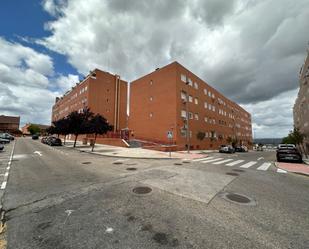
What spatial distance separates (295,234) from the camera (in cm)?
331

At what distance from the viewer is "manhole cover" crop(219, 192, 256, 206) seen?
502 centimetres

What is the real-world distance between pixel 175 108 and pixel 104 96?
999 inches

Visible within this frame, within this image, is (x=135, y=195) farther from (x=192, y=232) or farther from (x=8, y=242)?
(x=8, y=242)

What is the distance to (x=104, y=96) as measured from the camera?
4431 cm

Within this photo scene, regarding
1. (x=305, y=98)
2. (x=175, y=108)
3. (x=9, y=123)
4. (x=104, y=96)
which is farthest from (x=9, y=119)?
(x=305, y=98)

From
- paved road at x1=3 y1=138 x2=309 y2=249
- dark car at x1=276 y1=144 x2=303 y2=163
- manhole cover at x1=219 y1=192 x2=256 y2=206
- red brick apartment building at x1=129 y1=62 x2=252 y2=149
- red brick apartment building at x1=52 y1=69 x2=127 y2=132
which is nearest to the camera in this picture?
paved road at x1=3 y1=138 x2=309 y2=249

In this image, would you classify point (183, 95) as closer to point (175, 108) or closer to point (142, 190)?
point (175, 108)

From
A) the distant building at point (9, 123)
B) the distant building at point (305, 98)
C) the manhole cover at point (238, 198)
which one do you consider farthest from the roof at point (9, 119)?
the distant building at point (305, 98)

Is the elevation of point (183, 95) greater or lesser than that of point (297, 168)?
greater

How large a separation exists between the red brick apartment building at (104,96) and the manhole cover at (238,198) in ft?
132

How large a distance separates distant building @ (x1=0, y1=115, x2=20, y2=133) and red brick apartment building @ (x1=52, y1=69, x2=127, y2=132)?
74.4m

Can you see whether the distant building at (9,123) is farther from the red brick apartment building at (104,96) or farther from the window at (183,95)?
the window at (183,95)

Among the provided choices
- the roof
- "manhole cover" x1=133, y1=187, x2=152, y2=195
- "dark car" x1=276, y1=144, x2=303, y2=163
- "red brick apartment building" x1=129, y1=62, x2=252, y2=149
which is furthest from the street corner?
the roof

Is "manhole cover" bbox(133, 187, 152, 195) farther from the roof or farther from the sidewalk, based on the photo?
the roof
